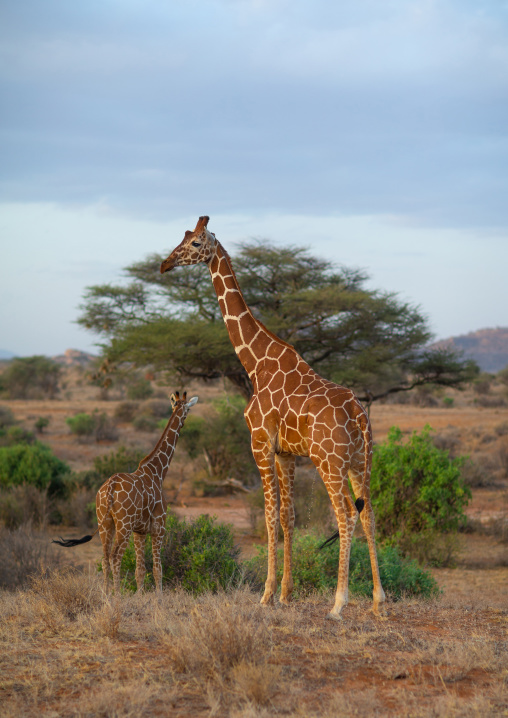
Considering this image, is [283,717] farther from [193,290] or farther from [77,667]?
[193,290]

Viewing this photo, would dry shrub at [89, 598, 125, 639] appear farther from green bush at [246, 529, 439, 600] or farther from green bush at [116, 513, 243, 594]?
green bush at [246, 529, 439, 600]

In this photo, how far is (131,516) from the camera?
7.79 m

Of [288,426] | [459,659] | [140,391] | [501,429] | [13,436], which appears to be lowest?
[501,429]

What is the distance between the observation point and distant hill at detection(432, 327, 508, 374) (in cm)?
14225

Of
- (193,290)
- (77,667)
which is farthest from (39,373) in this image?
(77,667)

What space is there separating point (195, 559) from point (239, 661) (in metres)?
4.06

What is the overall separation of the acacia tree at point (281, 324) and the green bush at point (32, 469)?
13.6 feet

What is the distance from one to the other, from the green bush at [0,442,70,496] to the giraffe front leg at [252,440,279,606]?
10.5 metres

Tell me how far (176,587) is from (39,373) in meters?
51.4

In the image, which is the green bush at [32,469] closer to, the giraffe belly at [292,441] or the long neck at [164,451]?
the long neck at [164,451]

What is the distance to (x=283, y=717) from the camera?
4.16m

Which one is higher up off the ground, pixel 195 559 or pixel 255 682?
pixel 255 682

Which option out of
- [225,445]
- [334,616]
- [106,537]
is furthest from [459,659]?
[225,445]

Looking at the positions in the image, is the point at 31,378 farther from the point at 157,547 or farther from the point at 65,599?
the point at 65,599
